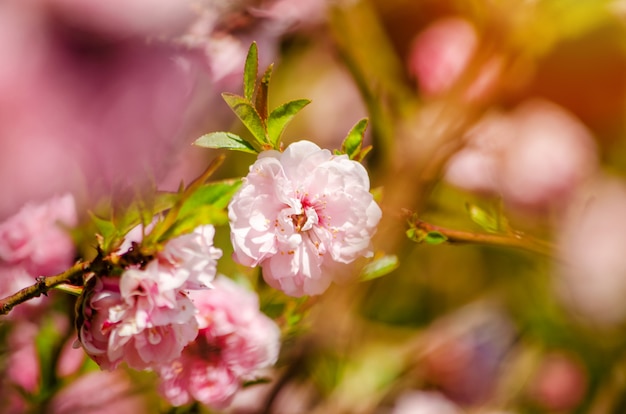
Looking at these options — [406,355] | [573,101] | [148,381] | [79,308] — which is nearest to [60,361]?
[148,381]

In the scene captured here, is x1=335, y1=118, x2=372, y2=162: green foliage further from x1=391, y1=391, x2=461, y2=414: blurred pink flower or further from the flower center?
x1=391, y1=391, x2=461, y2=414: blurred pink flower

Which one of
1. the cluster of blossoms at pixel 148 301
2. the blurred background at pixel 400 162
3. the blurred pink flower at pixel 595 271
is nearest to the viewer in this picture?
the cluster of blossoms at pixel 148 301

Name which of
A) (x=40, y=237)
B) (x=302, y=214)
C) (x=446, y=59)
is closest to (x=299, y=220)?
(x=302, y=214)

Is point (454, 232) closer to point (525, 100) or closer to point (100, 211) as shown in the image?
point (100, 211)

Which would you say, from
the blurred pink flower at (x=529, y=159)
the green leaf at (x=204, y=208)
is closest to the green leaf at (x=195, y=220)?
the green leaf at (x=204, y=208)

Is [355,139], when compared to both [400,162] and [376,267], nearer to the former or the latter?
[376,267]

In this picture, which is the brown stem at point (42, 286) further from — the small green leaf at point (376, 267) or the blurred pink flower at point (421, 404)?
the blurred pink flower at point (421, 404)

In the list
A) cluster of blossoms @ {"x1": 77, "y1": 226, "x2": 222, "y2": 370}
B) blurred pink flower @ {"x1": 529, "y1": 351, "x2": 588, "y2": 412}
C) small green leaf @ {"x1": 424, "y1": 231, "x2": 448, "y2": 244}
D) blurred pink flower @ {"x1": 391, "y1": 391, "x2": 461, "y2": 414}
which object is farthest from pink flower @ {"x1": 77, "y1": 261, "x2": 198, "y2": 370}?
blurred pink flower @ {"x1": 529, "y1": 351, "x2": 588, "y2": 412}
